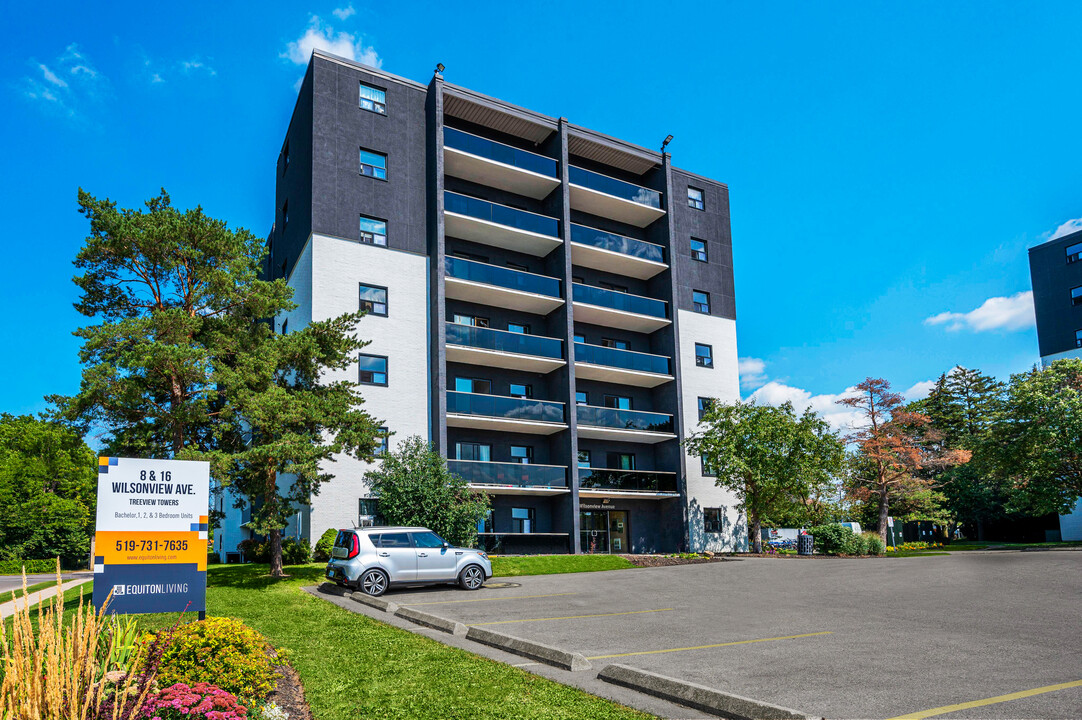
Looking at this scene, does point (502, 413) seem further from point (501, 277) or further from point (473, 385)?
point (501, 277)

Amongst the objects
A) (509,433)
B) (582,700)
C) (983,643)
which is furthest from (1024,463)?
(582,700)

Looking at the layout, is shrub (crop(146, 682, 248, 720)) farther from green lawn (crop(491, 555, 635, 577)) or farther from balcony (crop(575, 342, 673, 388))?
balcony (crop(575, 342, 673, 388))

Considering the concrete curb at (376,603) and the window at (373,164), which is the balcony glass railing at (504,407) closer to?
the window at (373,164)

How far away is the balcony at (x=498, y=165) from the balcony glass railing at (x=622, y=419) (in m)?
10.8

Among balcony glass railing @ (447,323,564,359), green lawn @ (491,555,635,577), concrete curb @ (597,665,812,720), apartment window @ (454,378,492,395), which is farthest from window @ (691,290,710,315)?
concrete curb @ (597,665,812,720)

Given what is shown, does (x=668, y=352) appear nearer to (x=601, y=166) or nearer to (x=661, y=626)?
(x=601, y=166)

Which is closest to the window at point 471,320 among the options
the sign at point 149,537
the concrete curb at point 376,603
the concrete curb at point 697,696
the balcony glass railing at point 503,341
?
the balcony glass railing at point 503,341

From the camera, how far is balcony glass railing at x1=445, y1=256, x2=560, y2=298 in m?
32.5

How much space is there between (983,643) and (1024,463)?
104ft

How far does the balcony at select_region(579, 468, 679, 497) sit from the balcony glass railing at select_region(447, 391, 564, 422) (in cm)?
312

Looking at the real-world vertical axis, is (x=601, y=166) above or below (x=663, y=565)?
above

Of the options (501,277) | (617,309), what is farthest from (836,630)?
(617,309)

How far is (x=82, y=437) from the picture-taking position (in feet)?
72.1

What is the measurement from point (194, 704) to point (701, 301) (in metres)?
37.5
